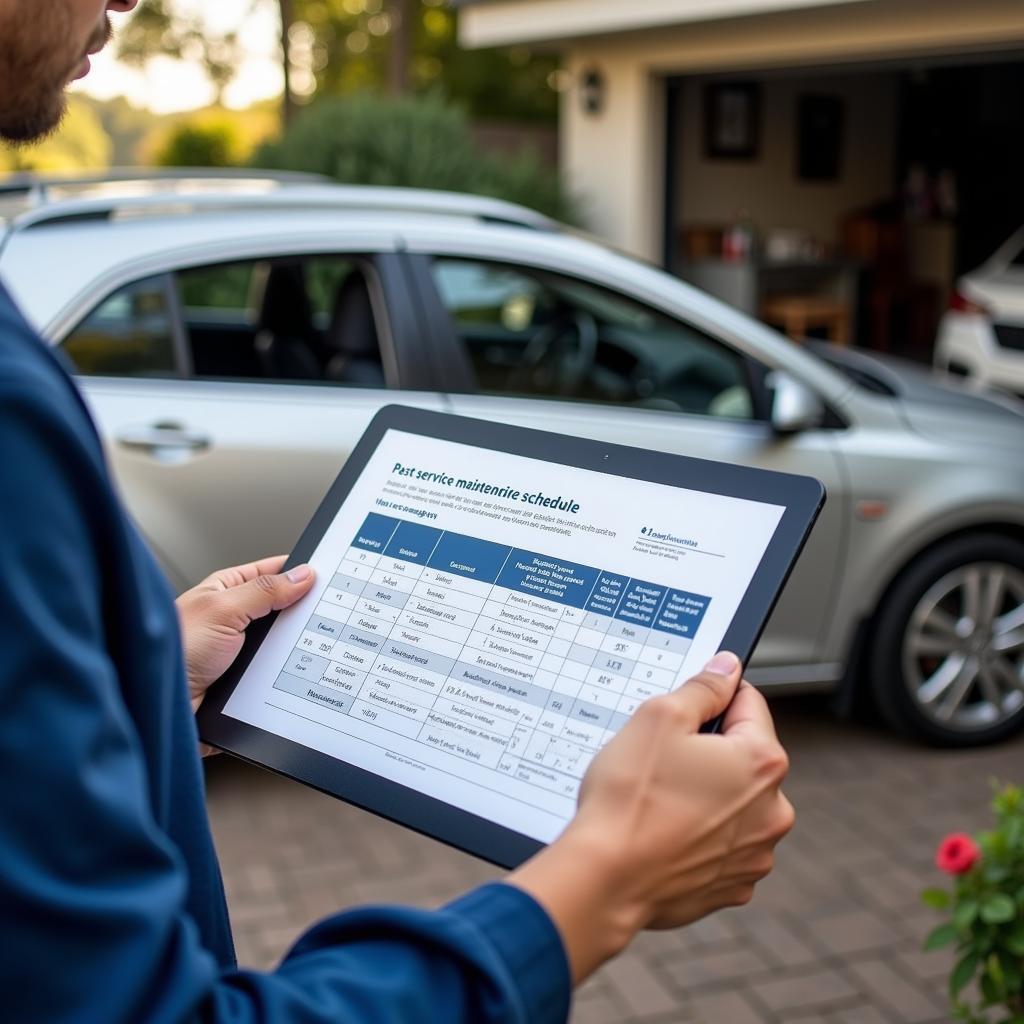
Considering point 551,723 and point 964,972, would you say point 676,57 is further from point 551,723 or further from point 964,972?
point 551,723

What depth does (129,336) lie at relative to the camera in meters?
3.65

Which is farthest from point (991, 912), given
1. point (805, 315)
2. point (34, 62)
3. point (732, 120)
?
point (732, 120)

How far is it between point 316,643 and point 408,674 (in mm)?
118

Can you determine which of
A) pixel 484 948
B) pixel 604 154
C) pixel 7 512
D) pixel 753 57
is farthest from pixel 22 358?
pixel 604 154

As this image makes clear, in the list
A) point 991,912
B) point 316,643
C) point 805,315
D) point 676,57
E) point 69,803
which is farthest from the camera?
point 805,315

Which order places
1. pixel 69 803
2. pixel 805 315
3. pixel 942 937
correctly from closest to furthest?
pixel 69 803, pixel 942 937, pixel 805 315

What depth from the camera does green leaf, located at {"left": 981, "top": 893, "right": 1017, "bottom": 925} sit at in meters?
2.11

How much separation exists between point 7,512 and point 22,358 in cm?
9

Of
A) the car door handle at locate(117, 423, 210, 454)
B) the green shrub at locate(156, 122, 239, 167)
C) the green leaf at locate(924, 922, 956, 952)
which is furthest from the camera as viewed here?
the green shrub at locate(156, 122, 239, 167)

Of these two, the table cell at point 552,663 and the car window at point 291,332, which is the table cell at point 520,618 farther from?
the car window at point 291,332

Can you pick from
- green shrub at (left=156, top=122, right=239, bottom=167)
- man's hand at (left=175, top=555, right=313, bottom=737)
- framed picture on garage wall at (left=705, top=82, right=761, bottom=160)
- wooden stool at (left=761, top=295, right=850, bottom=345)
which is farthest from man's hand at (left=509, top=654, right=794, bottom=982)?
green shrub at (left=156, top=122, right=239, bottom=167)

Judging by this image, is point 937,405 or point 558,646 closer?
point 558,646

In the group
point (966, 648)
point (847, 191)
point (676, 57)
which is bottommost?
point (966, 648)

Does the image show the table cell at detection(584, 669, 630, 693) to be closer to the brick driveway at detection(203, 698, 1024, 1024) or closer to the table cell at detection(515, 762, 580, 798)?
the table cell at detection(515, 762, 580, 798)
